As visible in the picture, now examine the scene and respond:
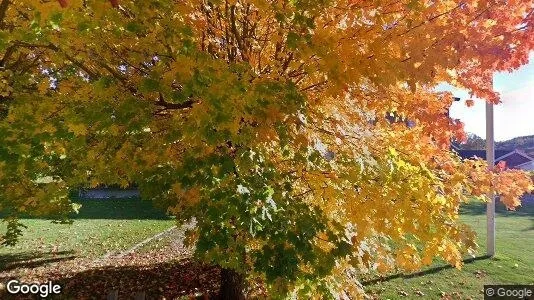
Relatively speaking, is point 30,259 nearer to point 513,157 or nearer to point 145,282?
point 145,282

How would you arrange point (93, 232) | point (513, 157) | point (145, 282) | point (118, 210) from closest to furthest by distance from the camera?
point (145, 282) < point (93, 232) < point (118, 210) < point (513, 157)

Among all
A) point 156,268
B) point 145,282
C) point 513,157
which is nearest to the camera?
point 145,282

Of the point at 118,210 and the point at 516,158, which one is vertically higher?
the point at 516,158

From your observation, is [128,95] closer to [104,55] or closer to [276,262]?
[104,55]

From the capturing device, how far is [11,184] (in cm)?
693

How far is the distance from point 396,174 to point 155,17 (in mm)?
2821

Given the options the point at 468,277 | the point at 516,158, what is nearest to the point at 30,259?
the point at 468,277

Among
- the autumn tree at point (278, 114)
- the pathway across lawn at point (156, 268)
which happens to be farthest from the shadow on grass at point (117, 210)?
the autumn tree at point (278, 114)

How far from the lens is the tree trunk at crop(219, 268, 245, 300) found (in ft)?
24.9

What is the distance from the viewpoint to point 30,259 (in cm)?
1204

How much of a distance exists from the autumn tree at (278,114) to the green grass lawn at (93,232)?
7.89 m

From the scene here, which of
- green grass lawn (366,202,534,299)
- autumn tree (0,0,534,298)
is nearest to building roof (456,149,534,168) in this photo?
green grass lawn (366,202,534,299)

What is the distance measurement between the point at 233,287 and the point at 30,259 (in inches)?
294

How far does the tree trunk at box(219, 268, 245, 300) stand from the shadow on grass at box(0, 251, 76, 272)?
6.22 metres
